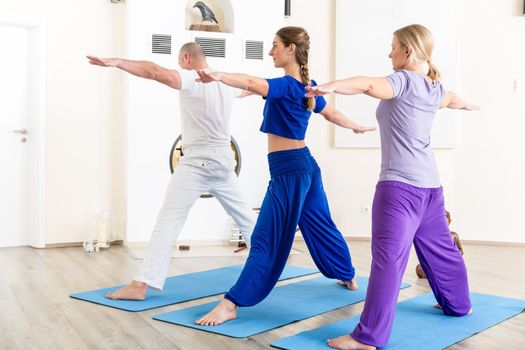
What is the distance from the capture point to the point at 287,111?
311 centimetres

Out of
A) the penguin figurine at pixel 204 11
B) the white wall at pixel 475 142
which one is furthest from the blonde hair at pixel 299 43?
the white wall at pixel 475 142

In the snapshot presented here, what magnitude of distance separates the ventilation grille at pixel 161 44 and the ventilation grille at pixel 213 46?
281mm

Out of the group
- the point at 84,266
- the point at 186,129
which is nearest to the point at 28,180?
the point at 84,266

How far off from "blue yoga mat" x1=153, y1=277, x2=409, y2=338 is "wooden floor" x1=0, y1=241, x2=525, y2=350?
0.06m

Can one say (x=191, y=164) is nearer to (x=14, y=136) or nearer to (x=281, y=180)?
(x=281, y=180)

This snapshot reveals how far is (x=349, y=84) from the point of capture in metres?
2.35

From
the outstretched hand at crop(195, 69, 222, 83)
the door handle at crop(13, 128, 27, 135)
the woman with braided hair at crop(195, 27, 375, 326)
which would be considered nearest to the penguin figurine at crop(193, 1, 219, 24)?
the door handle at crop(13, 128, 27, 135)

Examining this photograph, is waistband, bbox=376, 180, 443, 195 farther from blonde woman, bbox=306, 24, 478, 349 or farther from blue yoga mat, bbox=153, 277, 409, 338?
blue yoga mat, bbox=153, 277, 409, 338

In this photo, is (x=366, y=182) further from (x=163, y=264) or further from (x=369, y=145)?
(x=163, y=264)

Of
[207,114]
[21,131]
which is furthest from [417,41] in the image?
[21,131]

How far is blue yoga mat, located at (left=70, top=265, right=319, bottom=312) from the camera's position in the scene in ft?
11.5

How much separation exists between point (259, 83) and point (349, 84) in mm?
535

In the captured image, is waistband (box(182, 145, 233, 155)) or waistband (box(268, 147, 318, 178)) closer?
waistband (box(268, 147, 318, 178))

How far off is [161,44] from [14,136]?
1.53 metres
